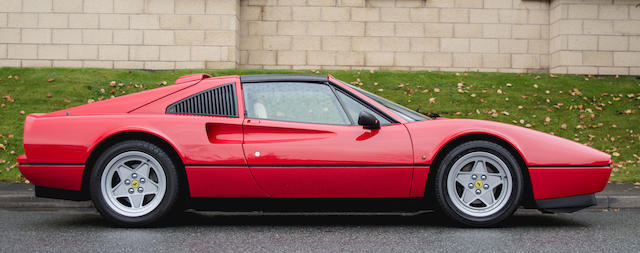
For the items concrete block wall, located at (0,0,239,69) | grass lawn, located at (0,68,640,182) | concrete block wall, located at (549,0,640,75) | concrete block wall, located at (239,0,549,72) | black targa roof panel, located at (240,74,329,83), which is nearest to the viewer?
black targa roof panel, located at (240,74,329,83)

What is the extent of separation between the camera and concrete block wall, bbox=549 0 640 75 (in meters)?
15.1

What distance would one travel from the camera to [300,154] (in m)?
4.98

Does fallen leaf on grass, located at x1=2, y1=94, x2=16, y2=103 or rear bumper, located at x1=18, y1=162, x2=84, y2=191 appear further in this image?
fallen leaf on grass, located at x1=2, y1=94, x2=16, y2=103

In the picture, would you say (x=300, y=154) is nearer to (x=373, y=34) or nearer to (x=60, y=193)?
(x=60, y=193)

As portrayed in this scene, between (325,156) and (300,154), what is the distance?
188 mm

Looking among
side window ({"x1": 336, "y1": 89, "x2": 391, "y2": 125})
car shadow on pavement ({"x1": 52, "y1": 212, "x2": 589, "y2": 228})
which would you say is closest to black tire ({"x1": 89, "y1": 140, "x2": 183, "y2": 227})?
car shadow on pavement ({"x1": 52, "y1": 212, "x2": 589, "y2": 228})

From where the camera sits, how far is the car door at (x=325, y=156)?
4.98 meters

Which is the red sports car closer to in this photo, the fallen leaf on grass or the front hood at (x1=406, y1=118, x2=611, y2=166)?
the front hood at (x1=406, y1=118, x2=611, y2=166)

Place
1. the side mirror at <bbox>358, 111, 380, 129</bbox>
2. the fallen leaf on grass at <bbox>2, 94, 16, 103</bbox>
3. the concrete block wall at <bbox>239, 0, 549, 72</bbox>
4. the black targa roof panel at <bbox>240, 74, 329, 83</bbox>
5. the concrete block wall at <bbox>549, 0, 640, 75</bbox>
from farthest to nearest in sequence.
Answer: the concrete block wall at <bbox>239, 0, 549, 72</bbox>
the concrete block wall at <bbox>549, 0, 640, 75</bbox>
the fallen leaf on grass at <bbox>2, 94, 16, 103</bbox>
the black targa roof panel at <bbox>240, 74, 329, 83</bbox>
the side mirror at <bbox>358, 111, 380, 129</bbox>

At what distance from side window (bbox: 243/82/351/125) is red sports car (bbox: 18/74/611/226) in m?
0.01

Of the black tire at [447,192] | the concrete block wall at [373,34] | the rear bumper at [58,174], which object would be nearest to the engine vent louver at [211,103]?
the rear bumper at [58,174]

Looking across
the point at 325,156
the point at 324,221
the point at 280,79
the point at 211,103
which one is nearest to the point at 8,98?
the point at 211,103

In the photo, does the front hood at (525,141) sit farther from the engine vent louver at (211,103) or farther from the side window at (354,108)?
the engine vent louver at (211,103)

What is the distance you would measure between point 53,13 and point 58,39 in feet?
1.91
